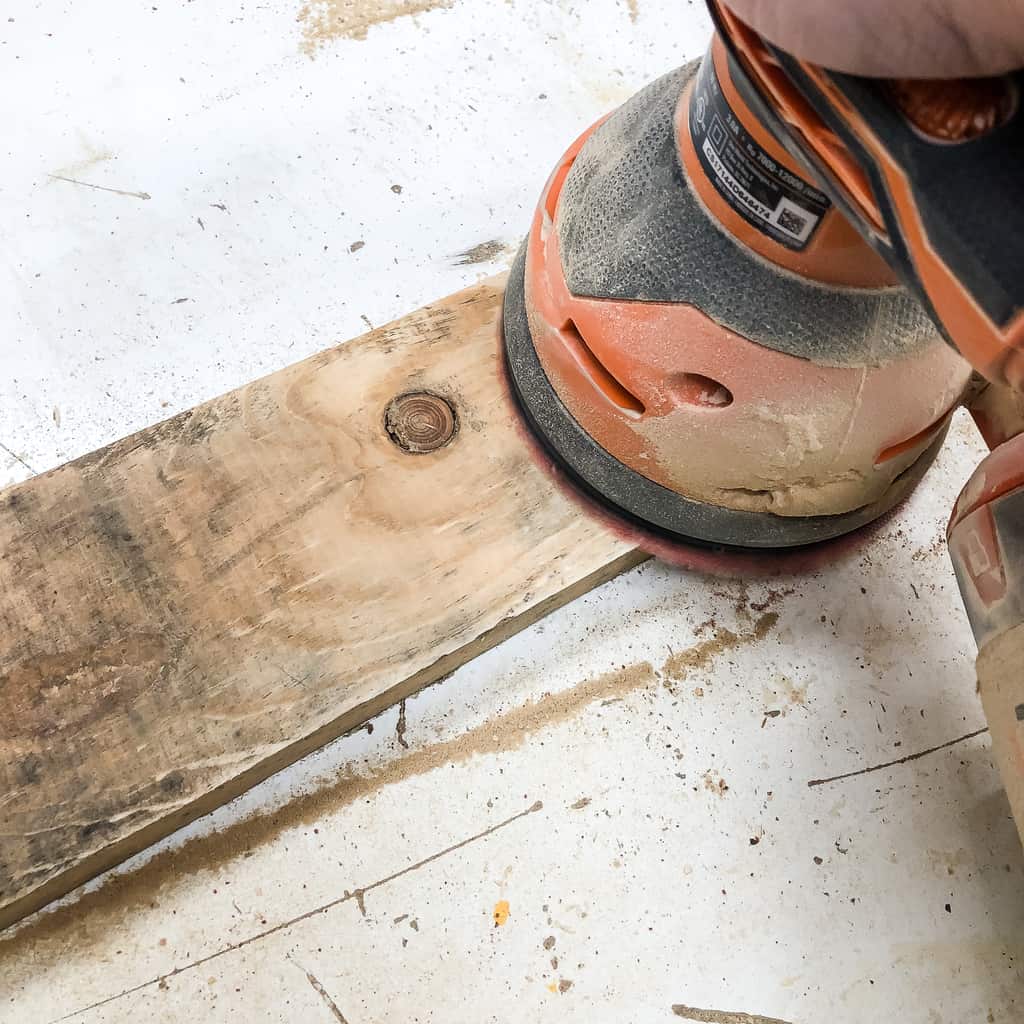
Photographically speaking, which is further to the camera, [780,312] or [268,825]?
[268,825]

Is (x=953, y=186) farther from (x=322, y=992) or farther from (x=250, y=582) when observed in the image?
(x=322, y=992)

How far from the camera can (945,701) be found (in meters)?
1.11

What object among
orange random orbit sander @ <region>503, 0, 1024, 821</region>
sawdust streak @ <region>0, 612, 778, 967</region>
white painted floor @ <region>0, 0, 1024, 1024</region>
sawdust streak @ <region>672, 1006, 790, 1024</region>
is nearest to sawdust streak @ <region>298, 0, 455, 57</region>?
white painted floor @ <region>0, 0, 1024, 1024</region>

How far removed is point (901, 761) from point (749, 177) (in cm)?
73

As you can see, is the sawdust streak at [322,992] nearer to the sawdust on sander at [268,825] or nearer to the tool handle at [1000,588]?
the sawdust on sander at [268,825]

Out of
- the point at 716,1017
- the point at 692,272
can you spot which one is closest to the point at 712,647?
the point at 716,1017

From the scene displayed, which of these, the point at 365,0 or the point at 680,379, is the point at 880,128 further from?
the point at 365,0

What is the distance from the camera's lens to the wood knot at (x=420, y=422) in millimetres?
1005

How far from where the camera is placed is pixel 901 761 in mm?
1075

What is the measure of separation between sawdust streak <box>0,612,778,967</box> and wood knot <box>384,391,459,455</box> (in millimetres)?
343

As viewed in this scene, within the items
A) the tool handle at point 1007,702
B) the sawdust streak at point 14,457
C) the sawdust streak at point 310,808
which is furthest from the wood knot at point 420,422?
the tool handle at point 1007,702

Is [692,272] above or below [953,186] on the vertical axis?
below

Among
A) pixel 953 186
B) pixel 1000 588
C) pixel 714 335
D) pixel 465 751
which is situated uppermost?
pixel 953 186

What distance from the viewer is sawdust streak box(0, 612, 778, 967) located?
3.12 feet
